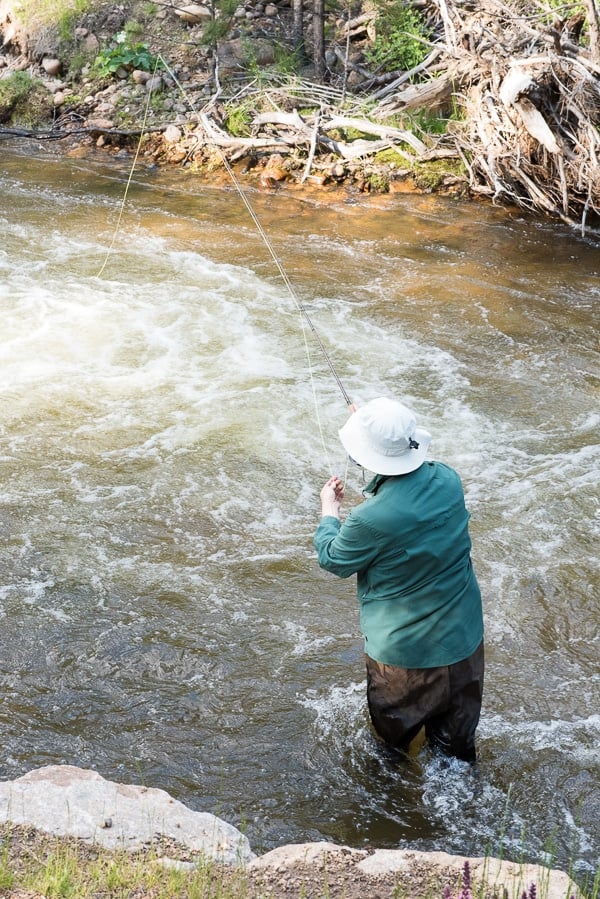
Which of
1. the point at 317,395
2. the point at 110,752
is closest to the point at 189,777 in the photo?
the point at 110,752

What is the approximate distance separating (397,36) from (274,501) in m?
10.5

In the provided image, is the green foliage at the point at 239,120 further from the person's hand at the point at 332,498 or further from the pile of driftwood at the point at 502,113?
the person's hand at the point at 332,498

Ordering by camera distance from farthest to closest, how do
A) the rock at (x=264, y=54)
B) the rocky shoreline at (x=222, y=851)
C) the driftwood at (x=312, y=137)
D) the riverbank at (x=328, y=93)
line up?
1. the rock at (x=264, y=54)
2. the driftwood at (x=312, y=137)
3. the riverbank at (x=328, y=93)
4. the rocky shoreline at (x=222, y=851)

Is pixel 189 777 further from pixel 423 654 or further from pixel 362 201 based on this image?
pixel 362 201

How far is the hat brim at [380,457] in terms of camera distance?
3.43 m

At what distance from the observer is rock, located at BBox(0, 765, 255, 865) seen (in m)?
3.25

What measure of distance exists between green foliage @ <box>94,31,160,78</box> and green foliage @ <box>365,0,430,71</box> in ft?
11.9

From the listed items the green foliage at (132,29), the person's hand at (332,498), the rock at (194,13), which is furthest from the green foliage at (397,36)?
the person's hand at (332,498)

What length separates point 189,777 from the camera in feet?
13.4

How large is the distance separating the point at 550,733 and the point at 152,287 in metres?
6.43

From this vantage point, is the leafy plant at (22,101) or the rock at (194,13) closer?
the leafy plant at (22,101)

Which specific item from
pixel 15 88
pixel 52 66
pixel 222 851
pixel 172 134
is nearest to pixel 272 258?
pixel 172 134

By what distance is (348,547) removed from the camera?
350 centimetres

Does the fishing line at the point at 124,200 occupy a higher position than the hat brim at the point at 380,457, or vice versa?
the hat brim at the point at 380,457
